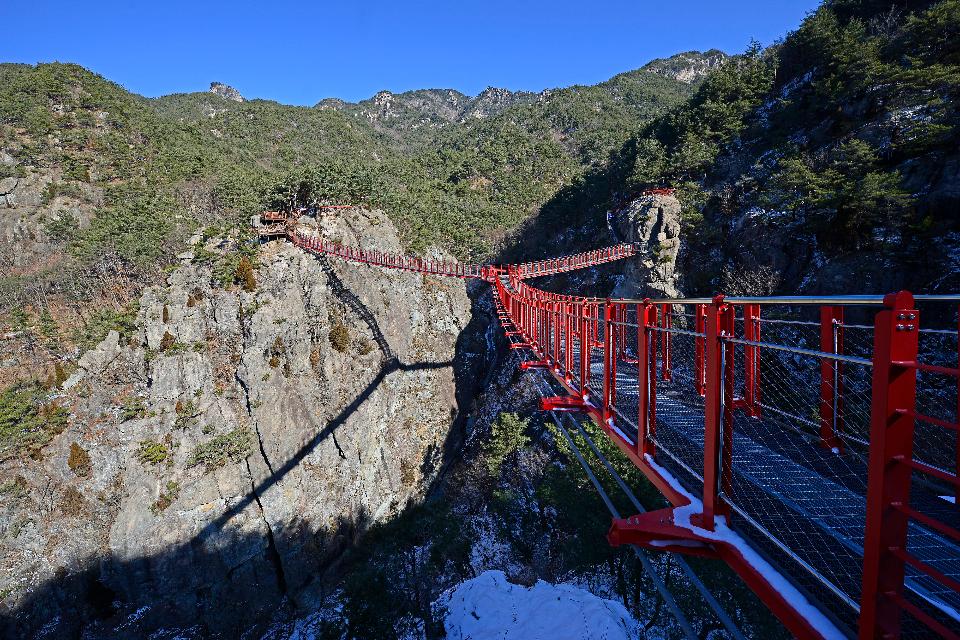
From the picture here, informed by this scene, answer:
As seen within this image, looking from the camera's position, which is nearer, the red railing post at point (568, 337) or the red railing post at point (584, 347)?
the red railing post at point (584, 347)

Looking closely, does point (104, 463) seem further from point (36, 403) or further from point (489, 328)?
point (489, 328)

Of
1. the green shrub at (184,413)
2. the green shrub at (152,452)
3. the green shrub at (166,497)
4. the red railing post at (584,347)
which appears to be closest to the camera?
the red railing post at (584,347)

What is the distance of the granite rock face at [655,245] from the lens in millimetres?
16797

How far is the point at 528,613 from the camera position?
999 centimetres

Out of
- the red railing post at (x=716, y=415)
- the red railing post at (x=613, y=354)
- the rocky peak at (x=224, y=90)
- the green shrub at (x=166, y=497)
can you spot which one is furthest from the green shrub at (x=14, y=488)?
the rocky peak at (x=224, y=90)

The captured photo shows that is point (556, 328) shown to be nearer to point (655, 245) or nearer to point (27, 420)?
point (655, 245)

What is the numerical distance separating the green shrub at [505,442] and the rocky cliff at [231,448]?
4.17 meters

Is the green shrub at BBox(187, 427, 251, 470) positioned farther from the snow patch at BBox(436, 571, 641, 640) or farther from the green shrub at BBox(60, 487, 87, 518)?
the snow patch at BBox(436, 571, 641, 640)

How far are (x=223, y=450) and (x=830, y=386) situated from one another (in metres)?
19.1

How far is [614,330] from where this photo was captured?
3752 mm

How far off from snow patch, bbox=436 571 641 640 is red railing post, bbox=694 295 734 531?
29.0 ft

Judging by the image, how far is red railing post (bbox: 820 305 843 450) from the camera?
277cm

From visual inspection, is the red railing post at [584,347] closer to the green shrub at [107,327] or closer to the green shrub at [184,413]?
the green shrub at [184,413]

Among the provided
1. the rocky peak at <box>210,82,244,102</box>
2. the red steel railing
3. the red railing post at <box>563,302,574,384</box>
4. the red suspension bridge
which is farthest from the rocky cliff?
the rocky peak at <box>210,82,244,102</box>
